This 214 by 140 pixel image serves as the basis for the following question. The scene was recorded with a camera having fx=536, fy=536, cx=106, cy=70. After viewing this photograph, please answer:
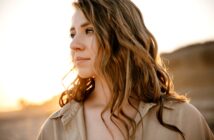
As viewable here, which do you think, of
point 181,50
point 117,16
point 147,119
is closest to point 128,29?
point 117,16

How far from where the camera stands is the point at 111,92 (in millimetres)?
3324

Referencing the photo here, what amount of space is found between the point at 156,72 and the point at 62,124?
0.69 m

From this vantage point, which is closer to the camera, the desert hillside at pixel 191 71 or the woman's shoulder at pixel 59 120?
the woman's shoulder at pixel 59 120

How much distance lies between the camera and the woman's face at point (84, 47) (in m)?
3.28

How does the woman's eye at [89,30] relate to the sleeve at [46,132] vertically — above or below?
above

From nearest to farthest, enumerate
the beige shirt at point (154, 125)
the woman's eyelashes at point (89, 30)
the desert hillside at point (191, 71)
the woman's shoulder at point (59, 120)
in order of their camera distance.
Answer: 1. the beige shirt at point (154, 125)
2. the woman's eyelashes at point (89, 30)
3. the woman's shoulder at point (59, 120)
4. the desert hillside at point (191, 71)

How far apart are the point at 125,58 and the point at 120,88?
7.5 inches

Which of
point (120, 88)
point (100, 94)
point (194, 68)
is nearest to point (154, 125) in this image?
point (120, 88)

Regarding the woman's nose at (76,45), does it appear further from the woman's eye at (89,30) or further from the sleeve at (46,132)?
the sleeve at (46,132)

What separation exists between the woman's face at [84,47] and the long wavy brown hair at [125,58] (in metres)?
0.04

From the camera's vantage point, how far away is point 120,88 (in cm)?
331

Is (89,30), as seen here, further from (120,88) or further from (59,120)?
(59,120)

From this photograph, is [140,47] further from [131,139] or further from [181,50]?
[181,50]

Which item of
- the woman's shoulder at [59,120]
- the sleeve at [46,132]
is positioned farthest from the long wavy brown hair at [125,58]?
the sleeve at [46,132]
